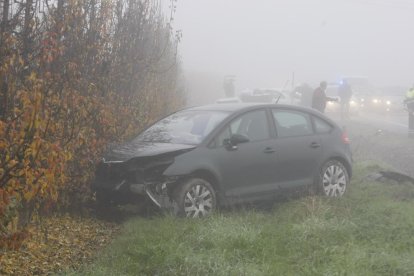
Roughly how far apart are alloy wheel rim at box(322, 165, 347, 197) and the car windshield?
1.81 meters

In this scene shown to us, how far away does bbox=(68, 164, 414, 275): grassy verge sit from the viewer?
5293mm

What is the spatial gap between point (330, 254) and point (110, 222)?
8.87ft

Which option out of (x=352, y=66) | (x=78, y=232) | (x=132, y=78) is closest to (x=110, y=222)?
(x=78, y=232)

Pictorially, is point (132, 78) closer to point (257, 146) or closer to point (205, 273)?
point (257, 146)

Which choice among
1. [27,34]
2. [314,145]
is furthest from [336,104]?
[27,34]

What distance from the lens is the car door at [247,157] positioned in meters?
7.29

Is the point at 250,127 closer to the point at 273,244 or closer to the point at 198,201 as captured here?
the point at 198,201

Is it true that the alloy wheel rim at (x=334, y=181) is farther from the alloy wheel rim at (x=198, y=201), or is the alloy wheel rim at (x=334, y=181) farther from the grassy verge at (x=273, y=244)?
the alloy wheel rim at (x=198, y=201)

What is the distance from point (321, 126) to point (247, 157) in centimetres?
163

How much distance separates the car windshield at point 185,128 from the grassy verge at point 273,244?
1.09 meters

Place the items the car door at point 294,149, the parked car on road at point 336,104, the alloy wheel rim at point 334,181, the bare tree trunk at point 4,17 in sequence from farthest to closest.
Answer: the parked car on road at point 336,104 → the alloy wheel rim at point 334,181 → the car door at point 294,149 → the bare tree trunk at point 4,17

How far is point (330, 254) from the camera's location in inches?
226

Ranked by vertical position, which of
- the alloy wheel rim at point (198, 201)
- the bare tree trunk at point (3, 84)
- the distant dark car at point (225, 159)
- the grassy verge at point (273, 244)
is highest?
the bare tree trunk at point (3, 84)

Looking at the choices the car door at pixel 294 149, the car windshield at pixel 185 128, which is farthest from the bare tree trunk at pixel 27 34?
the car door at pixel 294 149
